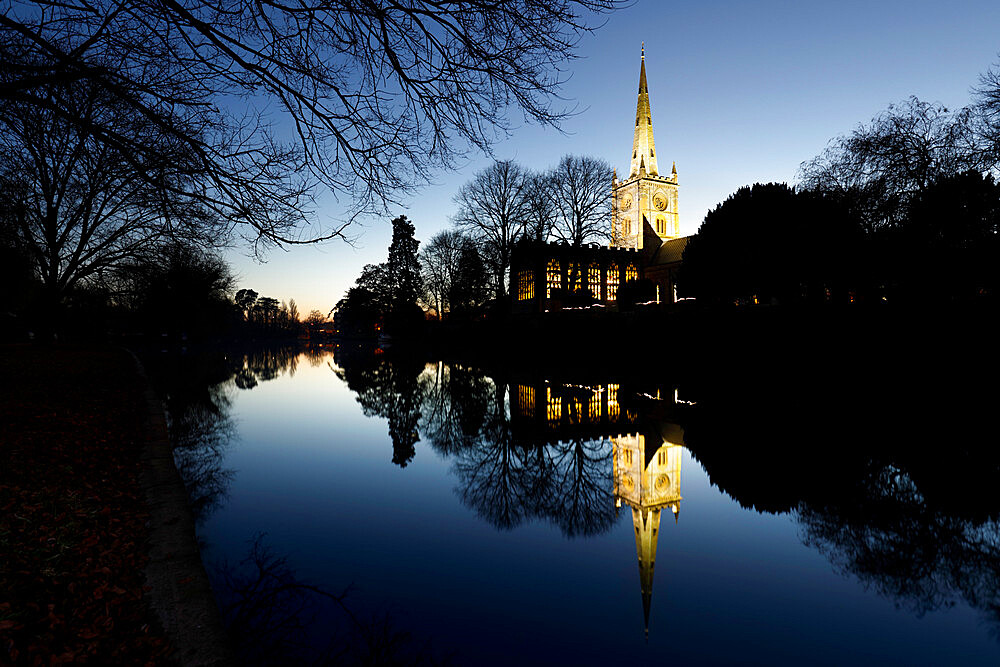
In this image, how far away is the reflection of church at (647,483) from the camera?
523 cm

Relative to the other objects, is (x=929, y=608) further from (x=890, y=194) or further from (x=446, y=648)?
(x=890, y=194)

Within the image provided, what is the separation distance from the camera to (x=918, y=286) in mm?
21531

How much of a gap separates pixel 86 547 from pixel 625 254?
57231mm

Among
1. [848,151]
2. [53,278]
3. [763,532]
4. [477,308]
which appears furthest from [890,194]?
[477,308]

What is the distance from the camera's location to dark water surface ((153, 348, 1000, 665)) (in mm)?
3646

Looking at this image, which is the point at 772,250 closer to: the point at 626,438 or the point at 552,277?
the point at 552,277

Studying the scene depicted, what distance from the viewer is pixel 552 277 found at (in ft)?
167

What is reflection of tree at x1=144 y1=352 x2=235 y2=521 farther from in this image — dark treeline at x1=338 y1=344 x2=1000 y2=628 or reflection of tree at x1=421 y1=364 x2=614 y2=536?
reflection of tree at x1=421 y1=364 x2=614 y2=536

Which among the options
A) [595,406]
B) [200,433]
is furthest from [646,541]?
[200,433]

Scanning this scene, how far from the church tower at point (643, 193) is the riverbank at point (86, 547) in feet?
257

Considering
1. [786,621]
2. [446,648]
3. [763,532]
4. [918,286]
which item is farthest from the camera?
[918,286]

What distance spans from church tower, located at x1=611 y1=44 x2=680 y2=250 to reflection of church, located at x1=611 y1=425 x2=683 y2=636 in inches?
2903

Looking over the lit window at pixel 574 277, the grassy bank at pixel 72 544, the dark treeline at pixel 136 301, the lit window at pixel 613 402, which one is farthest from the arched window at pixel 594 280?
the grassy bank at pixel 72 544

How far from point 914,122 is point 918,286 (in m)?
7.70
